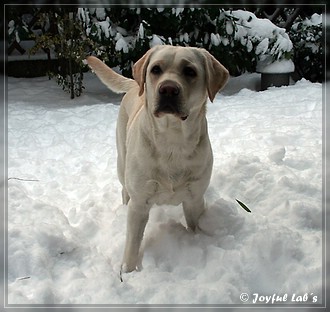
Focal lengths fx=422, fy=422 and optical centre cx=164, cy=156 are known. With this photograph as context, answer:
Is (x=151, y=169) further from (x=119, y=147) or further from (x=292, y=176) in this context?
(x=292, y=176)

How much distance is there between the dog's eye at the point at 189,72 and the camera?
187 cm

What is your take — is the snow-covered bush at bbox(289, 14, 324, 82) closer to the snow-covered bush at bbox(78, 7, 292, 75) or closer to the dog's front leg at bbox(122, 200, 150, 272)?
the snow-covered bush at bbox(78, 7, 292, 75)

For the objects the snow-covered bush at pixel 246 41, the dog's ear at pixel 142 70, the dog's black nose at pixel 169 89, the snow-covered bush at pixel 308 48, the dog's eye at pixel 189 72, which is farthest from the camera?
the snow-covered bush at pixel 308 48

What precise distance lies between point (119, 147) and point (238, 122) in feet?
6.92

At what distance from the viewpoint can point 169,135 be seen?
6.34 ft

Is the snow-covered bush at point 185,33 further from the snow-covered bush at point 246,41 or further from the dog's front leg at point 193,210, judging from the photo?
the dog's front leg at point 193,210

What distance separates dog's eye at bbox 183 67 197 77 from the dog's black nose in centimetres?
14

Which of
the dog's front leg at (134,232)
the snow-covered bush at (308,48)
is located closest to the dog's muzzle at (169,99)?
the dog's front leg at (134,232)

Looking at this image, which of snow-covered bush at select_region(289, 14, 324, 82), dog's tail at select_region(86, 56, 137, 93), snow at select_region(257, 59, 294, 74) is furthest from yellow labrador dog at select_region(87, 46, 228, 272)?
snow-covered bush at select_region(289, 14, 324, 82)

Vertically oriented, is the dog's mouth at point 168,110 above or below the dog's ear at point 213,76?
→ below

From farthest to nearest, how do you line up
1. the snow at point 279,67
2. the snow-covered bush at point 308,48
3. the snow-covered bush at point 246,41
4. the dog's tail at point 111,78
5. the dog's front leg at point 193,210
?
the snow-covered bush at point 308,48
the snow at point 279,67
the snow-covered bush at point 246,41
the dog's tail at point 111,78
the dog's front leg at point 193,210

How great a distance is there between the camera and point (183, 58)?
1862 mm

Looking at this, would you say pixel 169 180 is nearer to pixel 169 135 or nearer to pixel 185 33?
pixel 169 135

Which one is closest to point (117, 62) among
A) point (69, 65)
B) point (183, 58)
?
point (69, 65)
